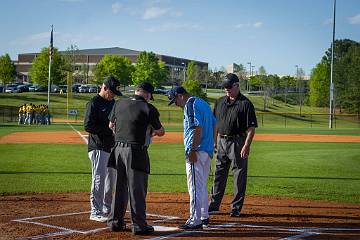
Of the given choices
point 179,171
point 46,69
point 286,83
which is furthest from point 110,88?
point 286,83

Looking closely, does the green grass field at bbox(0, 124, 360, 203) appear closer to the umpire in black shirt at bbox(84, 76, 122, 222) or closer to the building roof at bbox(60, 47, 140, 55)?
the umpire in black shirt at bbox(84, 76, 122, 222)

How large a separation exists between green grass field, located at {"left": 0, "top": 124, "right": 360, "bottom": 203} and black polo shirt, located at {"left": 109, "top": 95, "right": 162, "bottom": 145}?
15.1 feet

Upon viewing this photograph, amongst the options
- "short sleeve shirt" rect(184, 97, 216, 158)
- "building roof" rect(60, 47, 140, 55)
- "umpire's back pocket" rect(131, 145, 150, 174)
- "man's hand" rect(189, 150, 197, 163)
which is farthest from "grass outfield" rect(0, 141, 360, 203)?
"building roof" rect(60, 47, 140, 55)

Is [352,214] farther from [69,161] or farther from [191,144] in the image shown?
[69,161]

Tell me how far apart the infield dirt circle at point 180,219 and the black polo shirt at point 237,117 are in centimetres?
147

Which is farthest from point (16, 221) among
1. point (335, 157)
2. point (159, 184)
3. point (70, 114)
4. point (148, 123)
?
point (70, 114)

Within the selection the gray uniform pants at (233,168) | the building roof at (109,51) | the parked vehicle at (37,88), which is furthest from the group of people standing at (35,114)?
the building roof at (109,51)

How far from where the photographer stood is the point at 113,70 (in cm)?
8544

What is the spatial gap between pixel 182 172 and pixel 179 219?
691cm

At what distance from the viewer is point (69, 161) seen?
17375mm

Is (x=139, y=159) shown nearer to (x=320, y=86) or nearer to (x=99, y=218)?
(x=99, y=218)

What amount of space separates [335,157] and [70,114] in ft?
145

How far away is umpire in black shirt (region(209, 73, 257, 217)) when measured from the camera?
8688 mm

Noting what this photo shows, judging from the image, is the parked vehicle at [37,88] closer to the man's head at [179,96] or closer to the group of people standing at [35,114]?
the group of people standing at [35,114]
